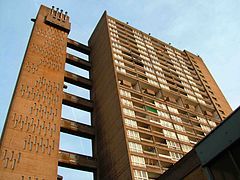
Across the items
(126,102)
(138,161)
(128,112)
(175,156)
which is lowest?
(138,161)

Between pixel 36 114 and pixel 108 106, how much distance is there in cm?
961

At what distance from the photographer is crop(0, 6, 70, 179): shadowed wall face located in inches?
1005

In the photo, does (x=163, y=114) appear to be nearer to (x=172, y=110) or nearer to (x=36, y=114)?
(x=172, y=110)

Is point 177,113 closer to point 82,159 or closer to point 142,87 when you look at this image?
point 142,87

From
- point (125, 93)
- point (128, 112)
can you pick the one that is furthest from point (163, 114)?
point (128, 112)

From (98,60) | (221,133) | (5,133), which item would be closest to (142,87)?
(98,60)

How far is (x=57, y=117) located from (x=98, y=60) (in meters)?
15.8

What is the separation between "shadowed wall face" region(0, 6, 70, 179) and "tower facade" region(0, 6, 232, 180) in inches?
3.8

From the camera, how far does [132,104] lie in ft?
115

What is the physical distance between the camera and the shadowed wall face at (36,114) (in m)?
25.5

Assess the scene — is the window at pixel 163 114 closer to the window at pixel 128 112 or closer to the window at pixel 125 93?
the window at pixel 125 93

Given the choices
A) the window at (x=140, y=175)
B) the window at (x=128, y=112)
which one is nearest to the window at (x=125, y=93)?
the window at (x=128, y=112)

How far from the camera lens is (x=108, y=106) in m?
35.7

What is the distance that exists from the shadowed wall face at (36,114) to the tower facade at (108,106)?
0.10 metres
